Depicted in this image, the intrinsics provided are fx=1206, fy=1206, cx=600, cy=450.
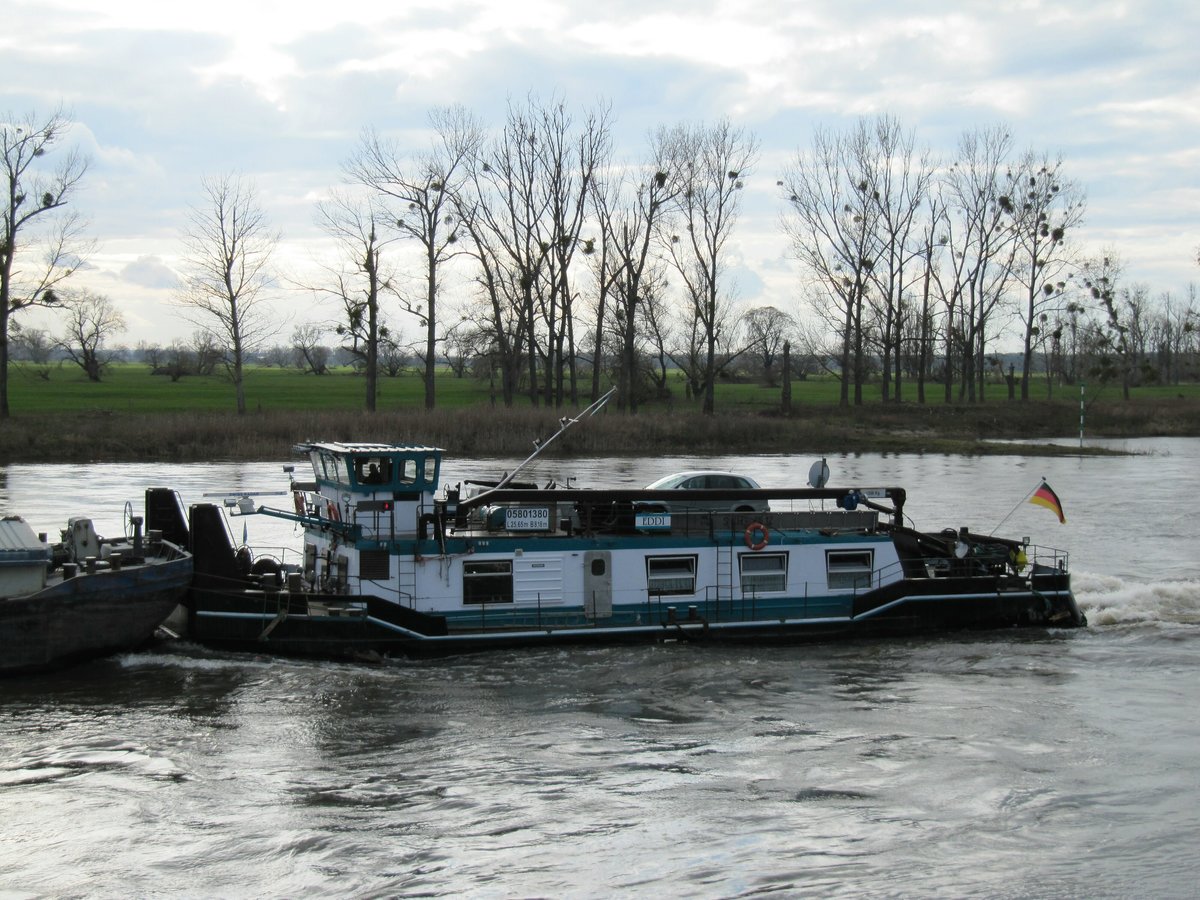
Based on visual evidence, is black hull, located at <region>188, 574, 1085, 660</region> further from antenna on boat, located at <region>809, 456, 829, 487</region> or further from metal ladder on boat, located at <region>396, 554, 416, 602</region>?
antenna on boat, located at <region>809, 456, 829, 487</region>

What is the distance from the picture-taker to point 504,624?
22.2 m

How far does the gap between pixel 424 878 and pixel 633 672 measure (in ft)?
26.7

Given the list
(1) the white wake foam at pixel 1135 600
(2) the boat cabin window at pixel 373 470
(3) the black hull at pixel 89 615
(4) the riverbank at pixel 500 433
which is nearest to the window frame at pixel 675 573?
(2) the boat cabin window at pixel 373 470

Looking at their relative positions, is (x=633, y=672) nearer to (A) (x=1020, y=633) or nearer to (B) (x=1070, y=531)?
(A) (x=1020, y=633)

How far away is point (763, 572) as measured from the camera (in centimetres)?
2380

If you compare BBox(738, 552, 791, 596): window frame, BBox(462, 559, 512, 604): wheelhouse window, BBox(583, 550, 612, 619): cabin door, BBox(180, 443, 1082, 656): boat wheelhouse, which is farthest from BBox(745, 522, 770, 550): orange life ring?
BBox(462, 559, 512, 604): wheelhouse window

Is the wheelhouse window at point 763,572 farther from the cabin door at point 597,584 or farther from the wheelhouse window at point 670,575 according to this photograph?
the cabin door at point 597,584

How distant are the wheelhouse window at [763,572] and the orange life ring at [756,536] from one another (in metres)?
0.28

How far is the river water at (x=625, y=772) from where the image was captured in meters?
13.5

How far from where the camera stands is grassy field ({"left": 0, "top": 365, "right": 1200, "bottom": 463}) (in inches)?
2157

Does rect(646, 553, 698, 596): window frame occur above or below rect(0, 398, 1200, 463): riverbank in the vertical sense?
below

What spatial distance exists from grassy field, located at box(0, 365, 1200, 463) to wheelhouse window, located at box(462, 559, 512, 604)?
3436cm

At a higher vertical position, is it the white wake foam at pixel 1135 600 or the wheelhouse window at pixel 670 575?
the wheelhouse window at pixel 670 575

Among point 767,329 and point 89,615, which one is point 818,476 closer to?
point 89,615
